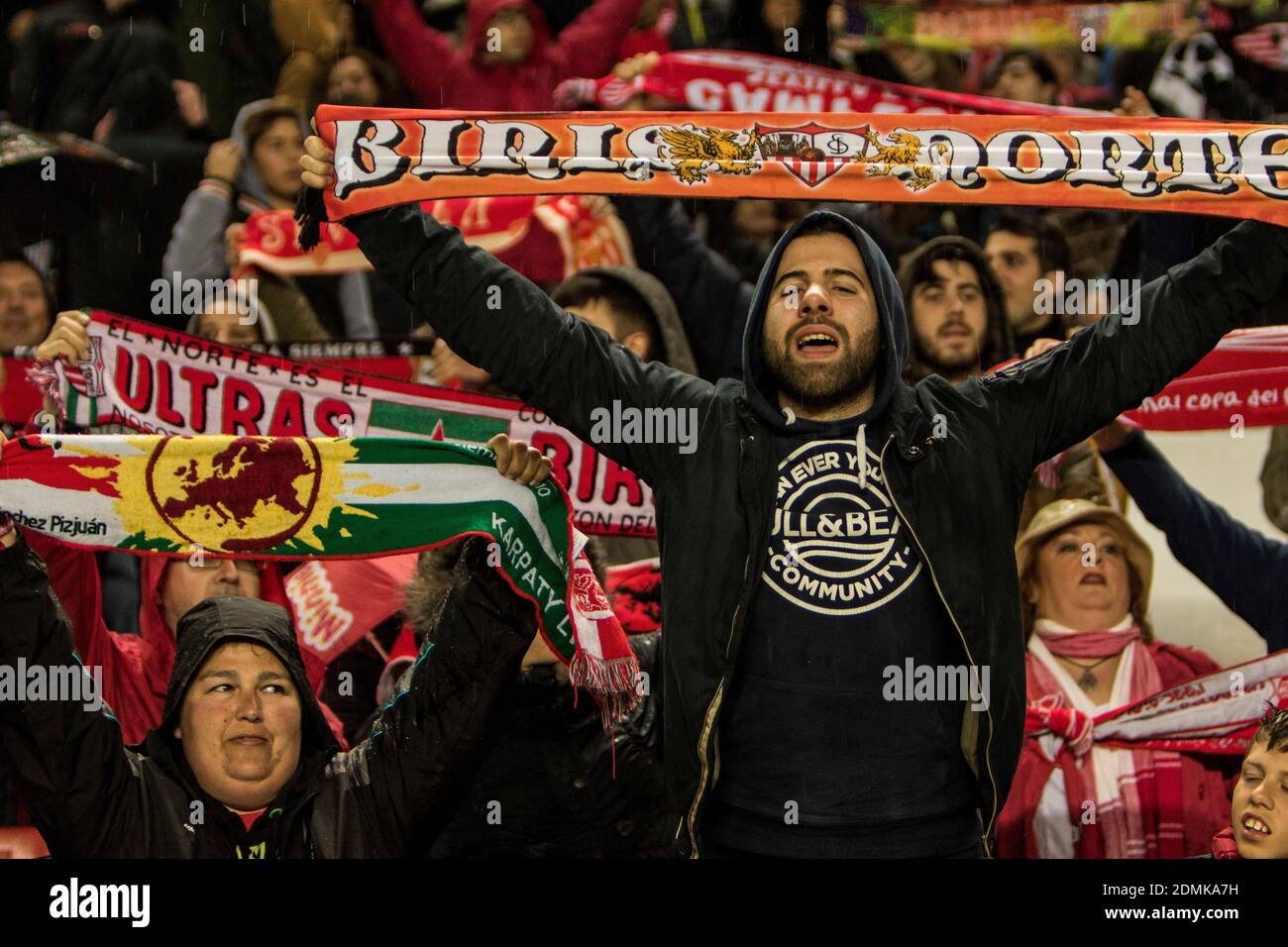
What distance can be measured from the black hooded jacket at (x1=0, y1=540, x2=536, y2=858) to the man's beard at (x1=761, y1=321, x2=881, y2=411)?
784 mm

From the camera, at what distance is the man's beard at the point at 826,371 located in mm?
3729

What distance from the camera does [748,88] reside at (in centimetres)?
620

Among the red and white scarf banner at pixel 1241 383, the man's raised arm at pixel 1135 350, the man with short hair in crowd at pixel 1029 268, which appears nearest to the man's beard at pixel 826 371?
the man's raised arm at pixel 1135 350

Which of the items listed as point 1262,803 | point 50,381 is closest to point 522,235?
point 50,381

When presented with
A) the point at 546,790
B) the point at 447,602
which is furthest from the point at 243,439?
the point at 546,790

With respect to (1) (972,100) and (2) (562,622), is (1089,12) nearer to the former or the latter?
(1) (972,100)

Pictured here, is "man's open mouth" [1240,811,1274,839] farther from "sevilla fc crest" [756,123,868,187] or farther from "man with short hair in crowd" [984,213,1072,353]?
"man with short hair in crowd" [984,213,1072,353]

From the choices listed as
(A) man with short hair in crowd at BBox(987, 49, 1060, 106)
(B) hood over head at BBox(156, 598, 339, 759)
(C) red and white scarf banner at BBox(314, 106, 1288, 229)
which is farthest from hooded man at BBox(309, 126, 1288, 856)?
(A) man with short hair in crowd at BBox(987, 49, 1060, 106)

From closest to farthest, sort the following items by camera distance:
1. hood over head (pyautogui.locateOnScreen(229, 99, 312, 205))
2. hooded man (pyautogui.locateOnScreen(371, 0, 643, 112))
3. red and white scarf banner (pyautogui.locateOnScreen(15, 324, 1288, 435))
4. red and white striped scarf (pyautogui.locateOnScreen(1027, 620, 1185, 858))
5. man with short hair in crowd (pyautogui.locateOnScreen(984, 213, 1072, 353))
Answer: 1. red and white striped scarf (pyautogui.locateOnScreen(1027, 620, 1185, 858))
2. red and white scarf banner (pyautogui.locateOnScreen(15, 324, 1288, 435))
3. man with short hair in crowd (pyautogui.locateOnScreen(984, 213, 1072, 353))
4. hood over head (pyautogui.locateOnScreen(229, 99, 312, 205))
5. hooded man (pyautogui.locateOnScreen(371, 0, 643, 112))

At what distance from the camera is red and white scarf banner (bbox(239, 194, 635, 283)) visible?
20.1ft

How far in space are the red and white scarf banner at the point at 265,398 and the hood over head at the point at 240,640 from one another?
3.90 ft

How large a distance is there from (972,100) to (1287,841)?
2702mm

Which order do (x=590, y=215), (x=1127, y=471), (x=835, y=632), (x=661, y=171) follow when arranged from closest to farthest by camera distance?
(x=835, y=632), (x=661, y=171), (x=1127, y=471), (x=590, y=215)

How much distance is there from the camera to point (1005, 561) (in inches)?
144
